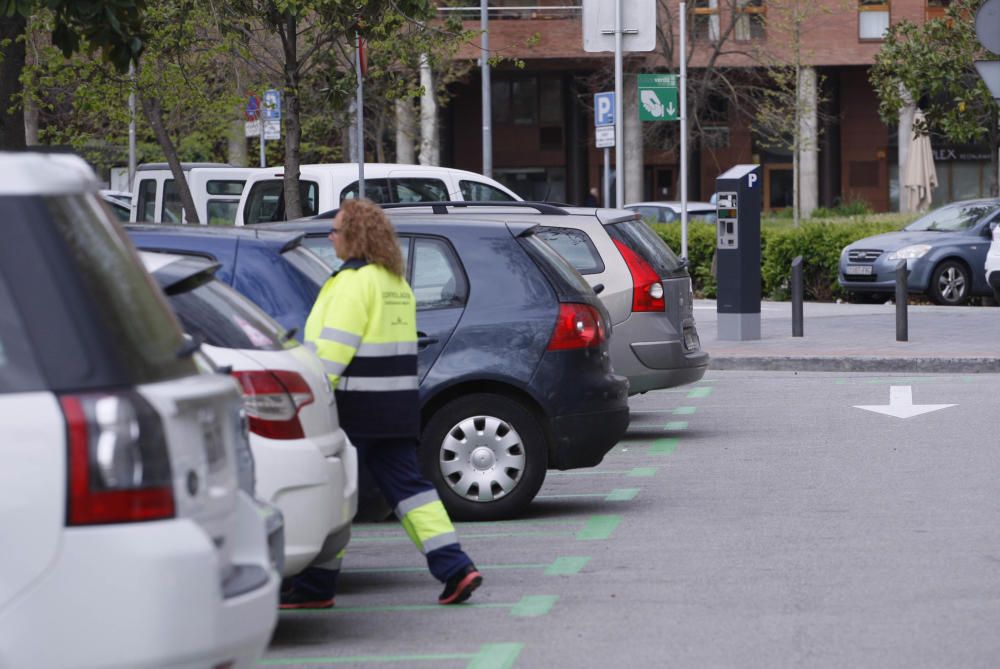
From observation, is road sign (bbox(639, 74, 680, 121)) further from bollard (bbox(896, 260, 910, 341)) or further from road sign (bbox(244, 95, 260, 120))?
road sign (bbox(244, 95, 260, 120))

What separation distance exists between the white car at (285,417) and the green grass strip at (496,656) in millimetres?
643

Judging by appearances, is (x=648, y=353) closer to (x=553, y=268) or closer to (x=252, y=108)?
(x=553, y=268)

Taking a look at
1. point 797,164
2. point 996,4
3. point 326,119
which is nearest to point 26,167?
point 996,4

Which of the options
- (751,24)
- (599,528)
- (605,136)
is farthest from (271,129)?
(751,24)

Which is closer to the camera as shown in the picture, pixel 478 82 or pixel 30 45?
pixel 30 45

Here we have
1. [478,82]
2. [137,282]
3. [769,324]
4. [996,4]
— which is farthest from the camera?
[478,82]

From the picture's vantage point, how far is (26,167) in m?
3.95

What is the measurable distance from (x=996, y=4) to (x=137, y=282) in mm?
11751

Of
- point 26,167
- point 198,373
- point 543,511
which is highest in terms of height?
point 26,167

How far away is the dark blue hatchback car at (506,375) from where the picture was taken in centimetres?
903

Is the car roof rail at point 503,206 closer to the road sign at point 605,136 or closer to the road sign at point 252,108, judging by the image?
the road sign at point 605,136

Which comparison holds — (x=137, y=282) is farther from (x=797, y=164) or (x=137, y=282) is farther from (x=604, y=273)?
(x=797, y=164)

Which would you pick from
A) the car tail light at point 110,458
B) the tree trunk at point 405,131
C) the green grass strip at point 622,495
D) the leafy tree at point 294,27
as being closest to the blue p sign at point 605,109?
the leafy tree at point 294,27

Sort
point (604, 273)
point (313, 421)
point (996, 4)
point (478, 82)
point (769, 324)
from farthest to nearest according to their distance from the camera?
point (478, 82) < point (769, 324) < point (996, 4) < point (604, 273) < point (313, 421)
